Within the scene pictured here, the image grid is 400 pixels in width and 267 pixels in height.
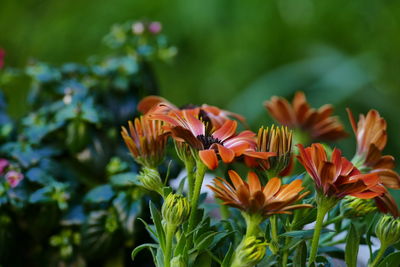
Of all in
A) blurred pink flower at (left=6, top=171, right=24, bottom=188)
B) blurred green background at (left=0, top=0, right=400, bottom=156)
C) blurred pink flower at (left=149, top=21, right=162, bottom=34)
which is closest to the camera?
blurred pink flower at (left=6, top=171, right=24, bottom=188)

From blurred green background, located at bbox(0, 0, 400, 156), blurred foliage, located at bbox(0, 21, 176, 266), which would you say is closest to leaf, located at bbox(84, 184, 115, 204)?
blurred foliage, located at bbox(0, 21, 176, 266)

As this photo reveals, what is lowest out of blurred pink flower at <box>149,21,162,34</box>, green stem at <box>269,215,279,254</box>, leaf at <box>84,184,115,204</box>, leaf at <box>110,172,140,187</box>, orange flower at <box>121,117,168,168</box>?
green stem at <box>269,215,279,254</box>

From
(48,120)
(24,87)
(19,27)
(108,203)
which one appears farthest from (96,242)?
(19,27)

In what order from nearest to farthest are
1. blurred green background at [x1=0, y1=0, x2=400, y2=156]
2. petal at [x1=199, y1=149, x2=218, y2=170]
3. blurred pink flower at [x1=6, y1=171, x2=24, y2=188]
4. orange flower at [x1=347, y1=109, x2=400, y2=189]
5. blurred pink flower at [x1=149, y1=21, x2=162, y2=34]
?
1. petal at [x1=199, y1=149, x2=218, y2=170]
2. orange flower at [x1=347, y1=109, x2=400, y2=189]
3. blurred pink flower at [x1=6, y1=171, x2=24, y2=188]
4. blurred pink flower at [x1=149, y1=21, x2=162, y2=34]
5. blurred green background at [x1=0, y1=0, x2=400, y2=156]

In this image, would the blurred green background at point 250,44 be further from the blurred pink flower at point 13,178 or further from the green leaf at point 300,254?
the green leaf at point 300,254

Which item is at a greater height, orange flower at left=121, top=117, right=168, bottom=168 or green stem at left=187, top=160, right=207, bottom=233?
orange flower at left=121, top=117, right=168, bottom=168

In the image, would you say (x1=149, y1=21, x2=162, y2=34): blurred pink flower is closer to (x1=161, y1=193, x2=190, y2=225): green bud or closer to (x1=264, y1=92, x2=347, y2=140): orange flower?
(x1=264, y1=92, x2=347, y2=140): orange flower

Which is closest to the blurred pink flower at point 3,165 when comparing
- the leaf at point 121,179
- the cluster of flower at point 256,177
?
the leaf at point 121,179
